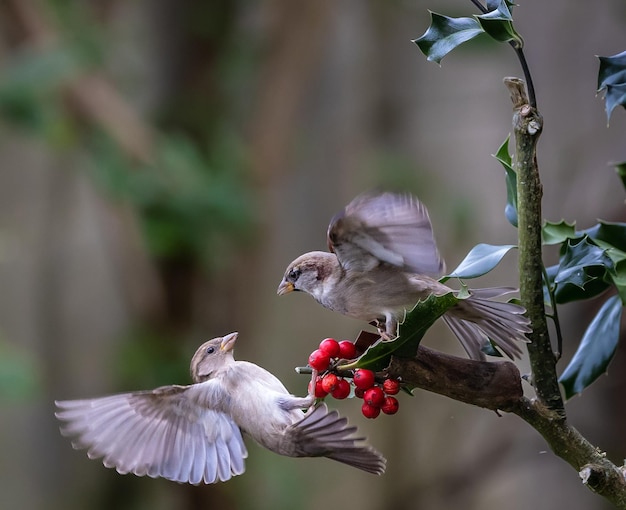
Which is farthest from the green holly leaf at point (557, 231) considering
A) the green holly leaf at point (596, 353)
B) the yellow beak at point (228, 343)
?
the yellow beak at point (228, 343)

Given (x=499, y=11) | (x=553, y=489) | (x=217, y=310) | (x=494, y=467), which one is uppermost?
(x=499, y=11)

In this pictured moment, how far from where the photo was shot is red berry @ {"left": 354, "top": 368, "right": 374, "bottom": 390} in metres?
1.06

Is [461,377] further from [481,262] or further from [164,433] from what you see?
[164,433]

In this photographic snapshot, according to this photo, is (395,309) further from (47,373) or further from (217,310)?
(47,373)

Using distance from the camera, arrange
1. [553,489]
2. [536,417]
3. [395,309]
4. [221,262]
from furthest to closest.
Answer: [553,489] < [221,262] < [395,309] < [536,417]

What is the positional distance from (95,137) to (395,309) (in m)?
2.33

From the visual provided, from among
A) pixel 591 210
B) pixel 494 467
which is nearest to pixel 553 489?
pixel 494 467

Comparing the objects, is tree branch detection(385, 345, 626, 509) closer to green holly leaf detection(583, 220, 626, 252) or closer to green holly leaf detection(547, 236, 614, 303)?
green holly leaf detection(547, 236, 614, 303)

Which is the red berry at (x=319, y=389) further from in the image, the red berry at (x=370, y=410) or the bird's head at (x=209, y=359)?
the bird's head at (x=209, y=359)

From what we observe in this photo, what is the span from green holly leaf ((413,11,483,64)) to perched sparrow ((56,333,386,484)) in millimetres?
541

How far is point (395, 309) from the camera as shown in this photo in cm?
142

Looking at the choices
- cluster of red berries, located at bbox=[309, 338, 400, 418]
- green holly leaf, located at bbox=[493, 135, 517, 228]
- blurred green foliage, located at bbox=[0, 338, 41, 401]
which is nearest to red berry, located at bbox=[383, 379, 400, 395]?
cluster of red berries, located at bbox=[309, 338, 400, 418]

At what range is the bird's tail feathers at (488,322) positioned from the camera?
3.76ft

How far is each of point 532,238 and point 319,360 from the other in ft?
1.02
